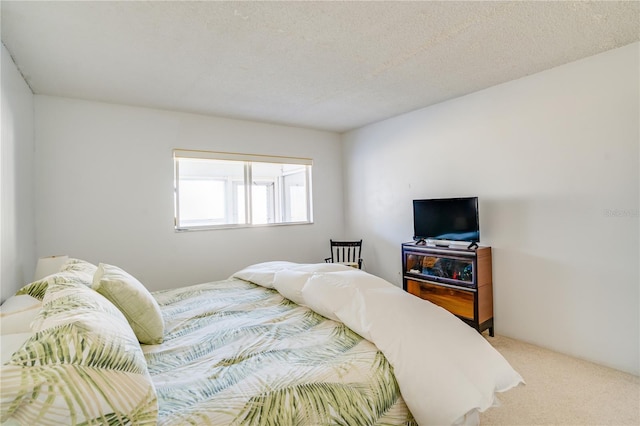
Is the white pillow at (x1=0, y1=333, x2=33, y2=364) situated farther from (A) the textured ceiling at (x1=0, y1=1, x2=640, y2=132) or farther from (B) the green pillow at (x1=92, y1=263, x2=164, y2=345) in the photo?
(A) the textured ceiling at (x1=0, y1=1, x2=640, y2=132)

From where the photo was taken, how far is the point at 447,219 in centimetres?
336

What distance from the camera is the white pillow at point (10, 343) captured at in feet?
3.88

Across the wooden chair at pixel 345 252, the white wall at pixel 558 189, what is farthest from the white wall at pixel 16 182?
the white wall at pixel 558 189

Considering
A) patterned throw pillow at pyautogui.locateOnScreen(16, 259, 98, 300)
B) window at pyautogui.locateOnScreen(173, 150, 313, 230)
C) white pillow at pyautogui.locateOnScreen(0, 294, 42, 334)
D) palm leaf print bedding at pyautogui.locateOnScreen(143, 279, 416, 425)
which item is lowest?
palm leaf print bedding at pyautogui.locateOnScreen(143, 279, 416, 425)

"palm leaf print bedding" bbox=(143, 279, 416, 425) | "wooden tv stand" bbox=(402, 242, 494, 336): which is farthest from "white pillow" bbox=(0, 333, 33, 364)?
"wooden tv stand" bbox=(402, 242, 494, 336)

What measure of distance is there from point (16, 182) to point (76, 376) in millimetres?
2491

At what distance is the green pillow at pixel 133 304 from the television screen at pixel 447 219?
2841 millimetres

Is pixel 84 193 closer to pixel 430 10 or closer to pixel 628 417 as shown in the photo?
pixel 430 10

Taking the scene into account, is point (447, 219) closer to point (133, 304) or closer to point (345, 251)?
point (345, 251)

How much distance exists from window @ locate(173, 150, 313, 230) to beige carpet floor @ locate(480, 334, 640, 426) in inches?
130

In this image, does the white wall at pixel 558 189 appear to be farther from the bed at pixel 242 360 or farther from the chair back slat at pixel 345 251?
the bed at pixel 242 360

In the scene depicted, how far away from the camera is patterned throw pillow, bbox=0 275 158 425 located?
2.45 feet

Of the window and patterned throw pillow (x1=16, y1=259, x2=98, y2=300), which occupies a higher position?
the window

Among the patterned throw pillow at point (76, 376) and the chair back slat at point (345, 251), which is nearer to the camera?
the patterned throw pillow at point (76, 376)
